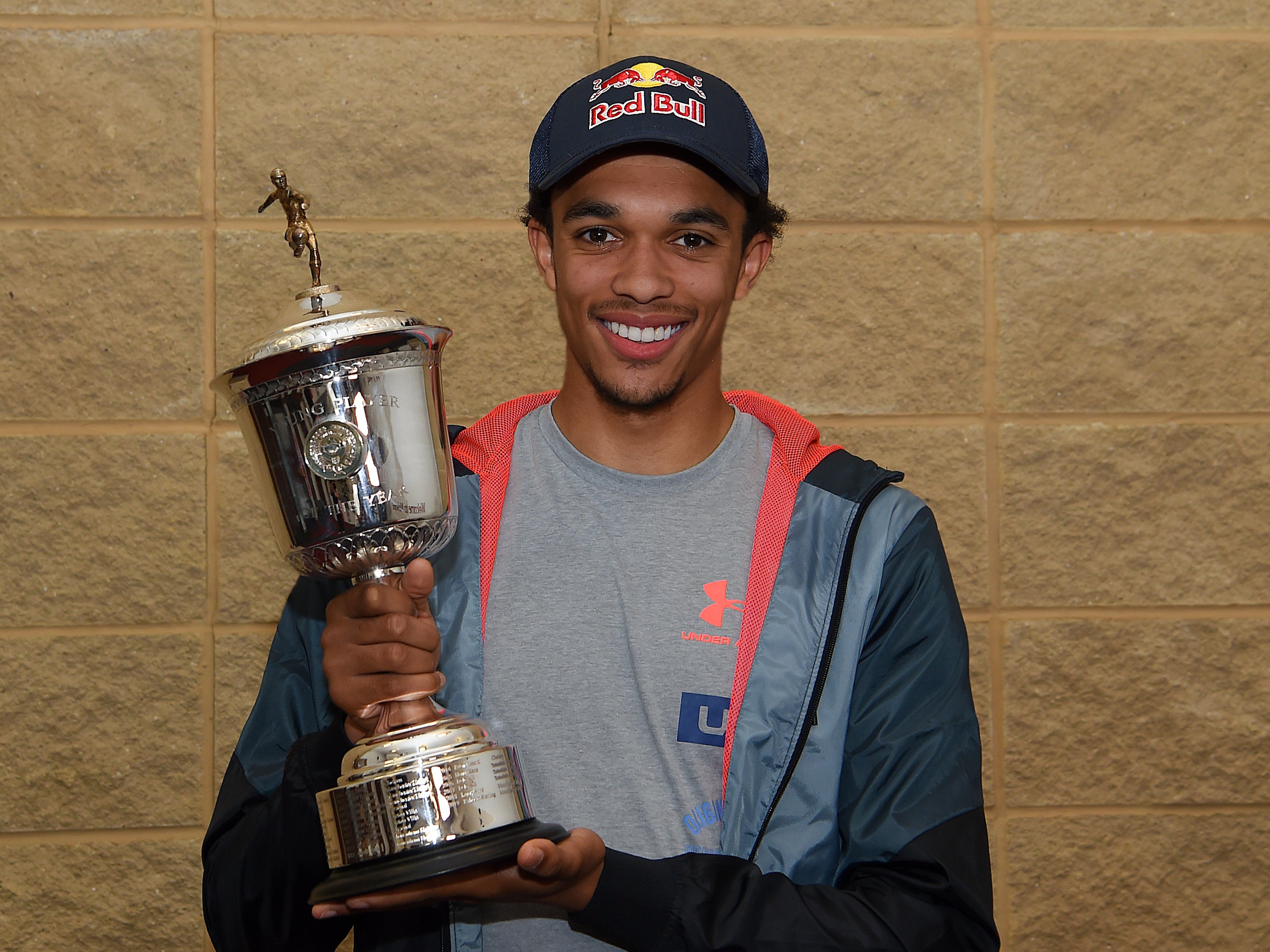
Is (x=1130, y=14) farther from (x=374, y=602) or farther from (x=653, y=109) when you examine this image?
(x=374, y=602)

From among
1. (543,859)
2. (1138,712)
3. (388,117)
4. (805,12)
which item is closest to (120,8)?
(388,117)

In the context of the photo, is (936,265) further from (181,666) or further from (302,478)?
(181,666)

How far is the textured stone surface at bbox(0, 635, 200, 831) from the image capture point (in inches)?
85.9

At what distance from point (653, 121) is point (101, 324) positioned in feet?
4.32

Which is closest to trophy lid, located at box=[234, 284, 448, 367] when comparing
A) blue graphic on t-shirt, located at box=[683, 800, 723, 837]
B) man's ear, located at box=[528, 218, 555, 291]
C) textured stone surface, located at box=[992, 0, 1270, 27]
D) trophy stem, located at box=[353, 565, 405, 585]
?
trophy stem, located at box=[353, 565, 405, 585]

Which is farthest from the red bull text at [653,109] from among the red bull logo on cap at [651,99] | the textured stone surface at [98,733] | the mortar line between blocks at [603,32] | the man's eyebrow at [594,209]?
the textured stone surface at [98,733]

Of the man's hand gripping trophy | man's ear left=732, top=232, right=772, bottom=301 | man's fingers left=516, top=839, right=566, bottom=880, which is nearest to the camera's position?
man's fingers left=516, top=839, right=566, bottom=880

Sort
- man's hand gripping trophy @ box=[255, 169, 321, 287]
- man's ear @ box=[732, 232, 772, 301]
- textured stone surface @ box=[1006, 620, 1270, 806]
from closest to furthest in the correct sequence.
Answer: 1. man's hand gripping trophy @ box=[255, 169, 321, 287]
2. man's ear @ box=[732, 232, 772, 301]
3. textured stone surface @ box=[1006, 620, 1270, 806]

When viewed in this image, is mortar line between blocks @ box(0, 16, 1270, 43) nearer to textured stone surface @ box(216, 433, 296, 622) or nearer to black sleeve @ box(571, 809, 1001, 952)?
textured stone surface @ box(216, 433, 296, 622)

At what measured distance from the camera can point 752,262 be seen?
5.56 feet

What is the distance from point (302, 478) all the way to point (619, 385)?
481 mm

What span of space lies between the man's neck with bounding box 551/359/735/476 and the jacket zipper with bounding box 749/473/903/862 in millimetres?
260

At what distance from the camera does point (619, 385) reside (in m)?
1.53

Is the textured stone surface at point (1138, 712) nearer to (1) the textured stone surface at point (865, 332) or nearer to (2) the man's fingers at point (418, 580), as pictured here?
(1) the textured stone surface at point (865, 332)
